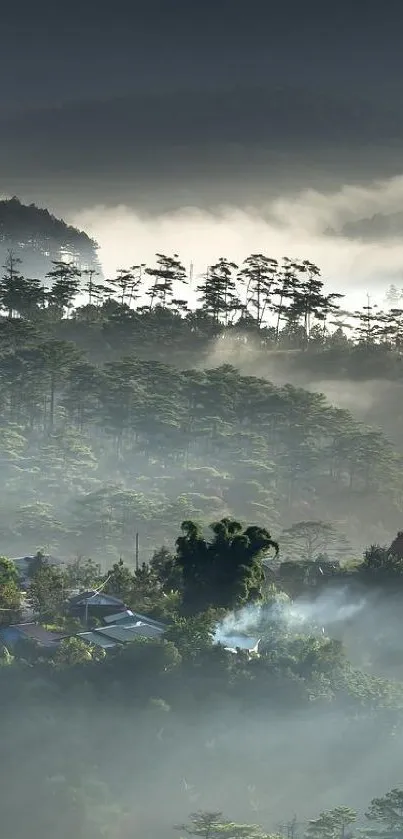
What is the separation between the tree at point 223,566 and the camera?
63.3 meters

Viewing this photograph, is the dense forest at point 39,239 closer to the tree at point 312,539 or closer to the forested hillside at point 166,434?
the forested hillside at point 166,434

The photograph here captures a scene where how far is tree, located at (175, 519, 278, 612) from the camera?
6328 cm

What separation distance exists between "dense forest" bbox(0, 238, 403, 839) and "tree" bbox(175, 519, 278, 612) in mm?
120

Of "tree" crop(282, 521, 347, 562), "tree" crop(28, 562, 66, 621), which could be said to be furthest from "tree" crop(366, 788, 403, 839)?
"tree" crop(282, 521, 347, 562)

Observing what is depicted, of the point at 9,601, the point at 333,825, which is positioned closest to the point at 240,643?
the point at 333,825

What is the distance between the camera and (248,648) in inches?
2422

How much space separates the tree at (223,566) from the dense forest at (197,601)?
0.12 meters

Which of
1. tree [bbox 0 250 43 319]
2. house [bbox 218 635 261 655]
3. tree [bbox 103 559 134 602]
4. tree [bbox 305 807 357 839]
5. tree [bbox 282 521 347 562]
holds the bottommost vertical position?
tree [bbox 305 807 357 839]

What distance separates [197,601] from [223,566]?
2.38 m

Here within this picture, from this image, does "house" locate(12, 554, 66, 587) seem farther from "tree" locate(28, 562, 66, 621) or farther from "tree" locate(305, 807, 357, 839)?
"tree" locate(305, 807, 357, 839)

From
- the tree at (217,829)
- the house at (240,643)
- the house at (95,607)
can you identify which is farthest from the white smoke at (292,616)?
the tree at (217,829)

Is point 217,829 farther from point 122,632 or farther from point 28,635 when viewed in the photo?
point 28,635

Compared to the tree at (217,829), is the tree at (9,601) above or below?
above

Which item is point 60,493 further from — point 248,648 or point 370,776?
point 370,776
